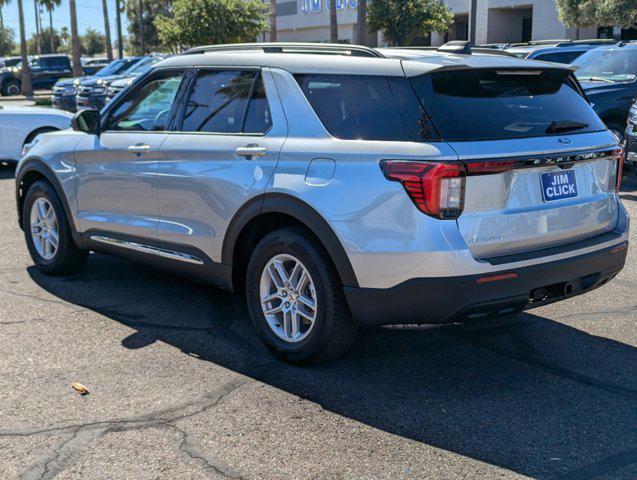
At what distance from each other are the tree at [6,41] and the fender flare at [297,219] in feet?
339

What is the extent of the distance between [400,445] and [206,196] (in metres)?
2.09

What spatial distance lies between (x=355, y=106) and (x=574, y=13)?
35.4 m

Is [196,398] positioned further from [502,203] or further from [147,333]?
[502,203]

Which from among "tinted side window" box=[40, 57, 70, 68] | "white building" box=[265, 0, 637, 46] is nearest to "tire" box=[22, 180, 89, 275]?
"white building" box=[265, 0, 637, 46]

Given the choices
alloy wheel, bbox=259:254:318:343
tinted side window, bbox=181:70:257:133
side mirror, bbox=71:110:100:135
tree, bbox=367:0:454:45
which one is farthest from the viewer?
tree, bbox=367:0:454:45

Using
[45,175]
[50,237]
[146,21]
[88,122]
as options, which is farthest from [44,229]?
[146,21]

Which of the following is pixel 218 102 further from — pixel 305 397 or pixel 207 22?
pixel 207 22

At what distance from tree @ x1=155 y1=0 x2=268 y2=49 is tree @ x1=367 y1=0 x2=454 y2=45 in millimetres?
8763

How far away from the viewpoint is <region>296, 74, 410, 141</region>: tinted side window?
169 inches

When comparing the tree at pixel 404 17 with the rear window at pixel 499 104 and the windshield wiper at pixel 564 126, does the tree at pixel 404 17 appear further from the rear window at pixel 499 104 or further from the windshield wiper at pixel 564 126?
the windshield wiper at pixel 564 126

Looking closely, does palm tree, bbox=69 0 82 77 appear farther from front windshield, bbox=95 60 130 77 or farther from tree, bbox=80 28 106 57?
tree, bbox=80 28 106 57

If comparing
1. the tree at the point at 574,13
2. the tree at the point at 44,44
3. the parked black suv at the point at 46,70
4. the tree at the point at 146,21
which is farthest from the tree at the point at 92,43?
the tree at the point at 574,13

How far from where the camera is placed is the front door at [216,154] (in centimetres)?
481

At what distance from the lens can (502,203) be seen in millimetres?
4145
